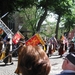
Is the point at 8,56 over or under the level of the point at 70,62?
under

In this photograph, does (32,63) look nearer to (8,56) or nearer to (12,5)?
(8,56)

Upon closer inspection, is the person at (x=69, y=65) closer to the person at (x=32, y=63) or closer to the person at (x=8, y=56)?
the person at (x=32, y=63)

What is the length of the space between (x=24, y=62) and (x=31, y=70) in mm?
97

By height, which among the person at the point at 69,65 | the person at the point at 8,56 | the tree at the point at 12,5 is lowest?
the person at the point at 8,56

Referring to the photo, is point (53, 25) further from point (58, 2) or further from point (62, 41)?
point (62, 41)

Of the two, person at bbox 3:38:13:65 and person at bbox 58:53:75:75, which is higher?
person at bbox 58:53:75:75

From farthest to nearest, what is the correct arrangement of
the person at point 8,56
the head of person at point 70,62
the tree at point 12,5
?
the tree at point 12,5, the person at point 8,56, the head of person at point 70,62

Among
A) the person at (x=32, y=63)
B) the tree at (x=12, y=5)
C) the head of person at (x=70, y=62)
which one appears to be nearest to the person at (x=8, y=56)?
the tree at (x=12, y=5)

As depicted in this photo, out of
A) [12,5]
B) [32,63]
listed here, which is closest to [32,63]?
[32,63]

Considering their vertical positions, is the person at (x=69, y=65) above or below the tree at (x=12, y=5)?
below

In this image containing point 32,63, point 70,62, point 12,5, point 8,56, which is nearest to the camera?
point 32,63

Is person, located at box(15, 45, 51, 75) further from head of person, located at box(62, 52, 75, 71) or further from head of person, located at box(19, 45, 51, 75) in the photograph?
head of person, located at box(62, 52, 75, 71)

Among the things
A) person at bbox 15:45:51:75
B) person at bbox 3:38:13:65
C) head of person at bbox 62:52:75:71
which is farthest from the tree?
person at bbox 15:45:51:75

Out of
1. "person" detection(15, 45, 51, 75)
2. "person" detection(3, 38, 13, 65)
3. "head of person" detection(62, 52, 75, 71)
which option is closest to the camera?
"person" detection(15, 45, 51, 75)
